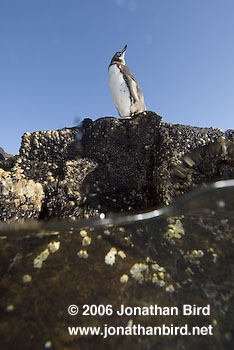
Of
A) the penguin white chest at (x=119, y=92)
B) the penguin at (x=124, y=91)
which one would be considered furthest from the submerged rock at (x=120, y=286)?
the penguin white chest at (x=119, y=92)

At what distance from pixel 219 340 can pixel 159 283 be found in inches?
14.2

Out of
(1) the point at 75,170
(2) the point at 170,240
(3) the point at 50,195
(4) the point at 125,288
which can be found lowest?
(4) the point at 125,288

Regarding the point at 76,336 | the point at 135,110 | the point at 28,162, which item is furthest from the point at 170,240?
the point at 135,110

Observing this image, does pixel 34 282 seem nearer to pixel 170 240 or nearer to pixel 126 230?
pixel 126 230

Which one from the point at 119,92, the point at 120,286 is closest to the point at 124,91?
the point at 119,92

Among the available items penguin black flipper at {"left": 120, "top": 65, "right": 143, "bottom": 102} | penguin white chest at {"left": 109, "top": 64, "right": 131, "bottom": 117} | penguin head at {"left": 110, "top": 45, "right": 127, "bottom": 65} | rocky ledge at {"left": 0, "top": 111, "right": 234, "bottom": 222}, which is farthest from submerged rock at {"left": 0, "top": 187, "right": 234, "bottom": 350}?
penguin head at {"left": 110, "top": 45, "right": 127, "bottom": 65}

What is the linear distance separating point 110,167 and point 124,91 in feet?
8.95

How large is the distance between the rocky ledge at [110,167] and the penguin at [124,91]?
1724mm

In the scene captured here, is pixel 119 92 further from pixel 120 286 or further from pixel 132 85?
pixel 120 286

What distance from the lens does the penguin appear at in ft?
15.5

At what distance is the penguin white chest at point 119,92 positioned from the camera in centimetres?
472

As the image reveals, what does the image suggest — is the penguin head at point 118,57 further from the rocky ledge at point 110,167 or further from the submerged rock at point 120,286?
the submerged rock at point 120,286

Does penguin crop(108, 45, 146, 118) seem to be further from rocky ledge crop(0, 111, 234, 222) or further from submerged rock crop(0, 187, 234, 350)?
submerged rock crop(0, 187, 234, 350)

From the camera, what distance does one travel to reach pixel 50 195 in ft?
8.27
